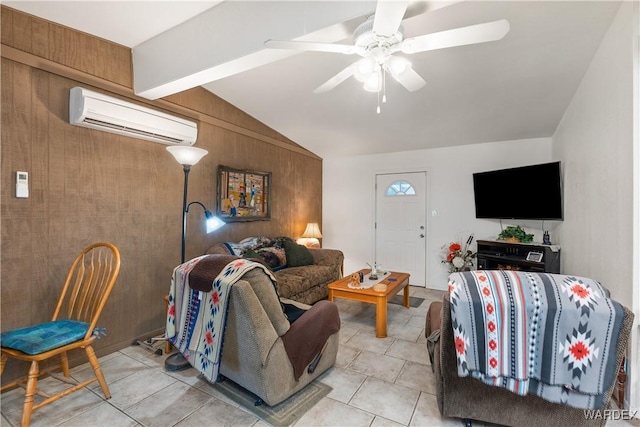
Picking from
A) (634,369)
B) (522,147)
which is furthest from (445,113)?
(634,369)

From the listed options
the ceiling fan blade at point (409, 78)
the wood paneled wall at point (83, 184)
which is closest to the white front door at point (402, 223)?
the wood paneled wall at point (83, 184)

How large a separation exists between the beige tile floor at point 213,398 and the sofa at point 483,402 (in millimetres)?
193

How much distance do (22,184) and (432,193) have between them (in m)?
4.72

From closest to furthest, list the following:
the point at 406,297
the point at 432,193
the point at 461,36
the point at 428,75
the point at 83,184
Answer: the point at 461,36
the point at 83,184
the point at 428,75
the point at 406,297
the point at 432,193

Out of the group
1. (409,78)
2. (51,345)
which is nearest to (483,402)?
(409,78)

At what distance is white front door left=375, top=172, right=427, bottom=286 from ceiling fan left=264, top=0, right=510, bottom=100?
10.2ft

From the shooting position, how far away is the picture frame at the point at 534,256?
3.42 metres

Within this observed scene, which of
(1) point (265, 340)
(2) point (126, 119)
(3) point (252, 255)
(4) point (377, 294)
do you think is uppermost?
(2) point (126, 119)

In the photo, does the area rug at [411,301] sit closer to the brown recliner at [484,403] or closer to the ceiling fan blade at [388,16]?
the brown recliner at [484,403]

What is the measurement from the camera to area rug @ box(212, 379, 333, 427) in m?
1.78

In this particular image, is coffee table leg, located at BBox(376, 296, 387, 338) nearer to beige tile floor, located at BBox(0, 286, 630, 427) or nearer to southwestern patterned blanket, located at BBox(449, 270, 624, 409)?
beige tile floor, located at BBox(0, 286, 630, 427)

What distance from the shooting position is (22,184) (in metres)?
2.11

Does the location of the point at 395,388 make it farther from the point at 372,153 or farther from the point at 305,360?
the point at 372,153

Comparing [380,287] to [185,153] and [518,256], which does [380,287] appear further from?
[185,153]
